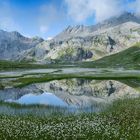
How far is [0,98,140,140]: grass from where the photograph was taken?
28.3m

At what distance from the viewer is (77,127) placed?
31.3 meters

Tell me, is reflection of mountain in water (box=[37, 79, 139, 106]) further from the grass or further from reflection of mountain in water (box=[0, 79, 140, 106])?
the grass

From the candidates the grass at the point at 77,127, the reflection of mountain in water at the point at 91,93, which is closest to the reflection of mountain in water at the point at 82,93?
the reflection of mountain in water at the point at 91,93

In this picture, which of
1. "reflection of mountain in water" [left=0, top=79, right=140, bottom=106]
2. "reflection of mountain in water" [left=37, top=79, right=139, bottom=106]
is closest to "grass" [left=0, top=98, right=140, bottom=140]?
"reflection of mountain in water" [left=0, top=79, right=140, bottom=106]

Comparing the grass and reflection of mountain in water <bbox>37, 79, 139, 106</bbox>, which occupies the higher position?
reflection of mountain in water <bbox>37, 79, 139, 106</bbox>

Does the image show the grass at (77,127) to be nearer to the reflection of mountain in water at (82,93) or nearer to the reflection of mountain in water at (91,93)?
the reflection of mountain in water at (82,93)

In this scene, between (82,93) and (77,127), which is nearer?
(77,127)

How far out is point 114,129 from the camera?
30453 millimetres

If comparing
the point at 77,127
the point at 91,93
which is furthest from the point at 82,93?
the point at 77,127

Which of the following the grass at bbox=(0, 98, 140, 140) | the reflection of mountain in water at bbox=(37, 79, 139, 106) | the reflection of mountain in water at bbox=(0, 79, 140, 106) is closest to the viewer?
the grass at bbox=(0, 98, 140, 140)

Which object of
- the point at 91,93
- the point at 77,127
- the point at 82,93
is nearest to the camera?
the point at 77,127

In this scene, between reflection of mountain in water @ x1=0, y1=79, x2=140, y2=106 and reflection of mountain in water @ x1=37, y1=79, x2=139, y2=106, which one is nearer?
reflection of mountain in water @ x1=37, y1=79, x2=139, y2=106

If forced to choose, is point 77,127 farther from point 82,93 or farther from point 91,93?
point 82,93

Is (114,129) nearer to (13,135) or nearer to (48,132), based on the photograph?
(48,132)
